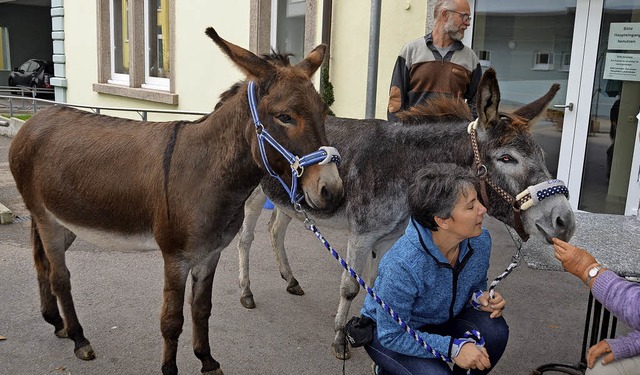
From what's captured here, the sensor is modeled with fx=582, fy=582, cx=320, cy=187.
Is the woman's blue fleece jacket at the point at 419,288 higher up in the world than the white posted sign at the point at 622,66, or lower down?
lower down

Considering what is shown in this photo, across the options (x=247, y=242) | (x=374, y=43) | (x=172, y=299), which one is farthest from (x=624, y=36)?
(x=172, y=299)

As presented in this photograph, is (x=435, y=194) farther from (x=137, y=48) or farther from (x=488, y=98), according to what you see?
(x=137, y=48)

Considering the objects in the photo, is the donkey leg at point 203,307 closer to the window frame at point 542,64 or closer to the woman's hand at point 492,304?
the woman's hand at point 492,304

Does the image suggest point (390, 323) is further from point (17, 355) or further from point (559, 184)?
point (17, 355)

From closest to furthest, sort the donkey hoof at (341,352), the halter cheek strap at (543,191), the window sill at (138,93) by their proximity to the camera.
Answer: the halter cheek strap at (543,191) < the donkey hoof at (341,352) < the window sill at (138,93)

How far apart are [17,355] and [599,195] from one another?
6065mm

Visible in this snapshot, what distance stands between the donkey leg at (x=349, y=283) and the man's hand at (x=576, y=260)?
1.33 m

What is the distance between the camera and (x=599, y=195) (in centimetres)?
673

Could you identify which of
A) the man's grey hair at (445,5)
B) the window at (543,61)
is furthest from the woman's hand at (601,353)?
the window at (543,61)

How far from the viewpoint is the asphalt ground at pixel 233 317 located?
3.67 m

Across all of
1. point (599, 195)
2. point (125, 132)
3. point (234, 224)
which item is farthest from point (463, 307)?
point (599, 195)

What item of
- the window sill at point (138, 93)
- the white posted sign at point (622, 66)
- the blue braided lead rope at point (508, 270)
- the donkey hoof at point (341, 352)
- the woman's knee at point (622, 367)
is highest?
the white posted sign at point (622, 66)

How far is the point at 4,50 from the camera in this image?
29.3 meters

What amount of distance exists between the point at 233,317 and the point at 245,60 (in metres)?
2.40
